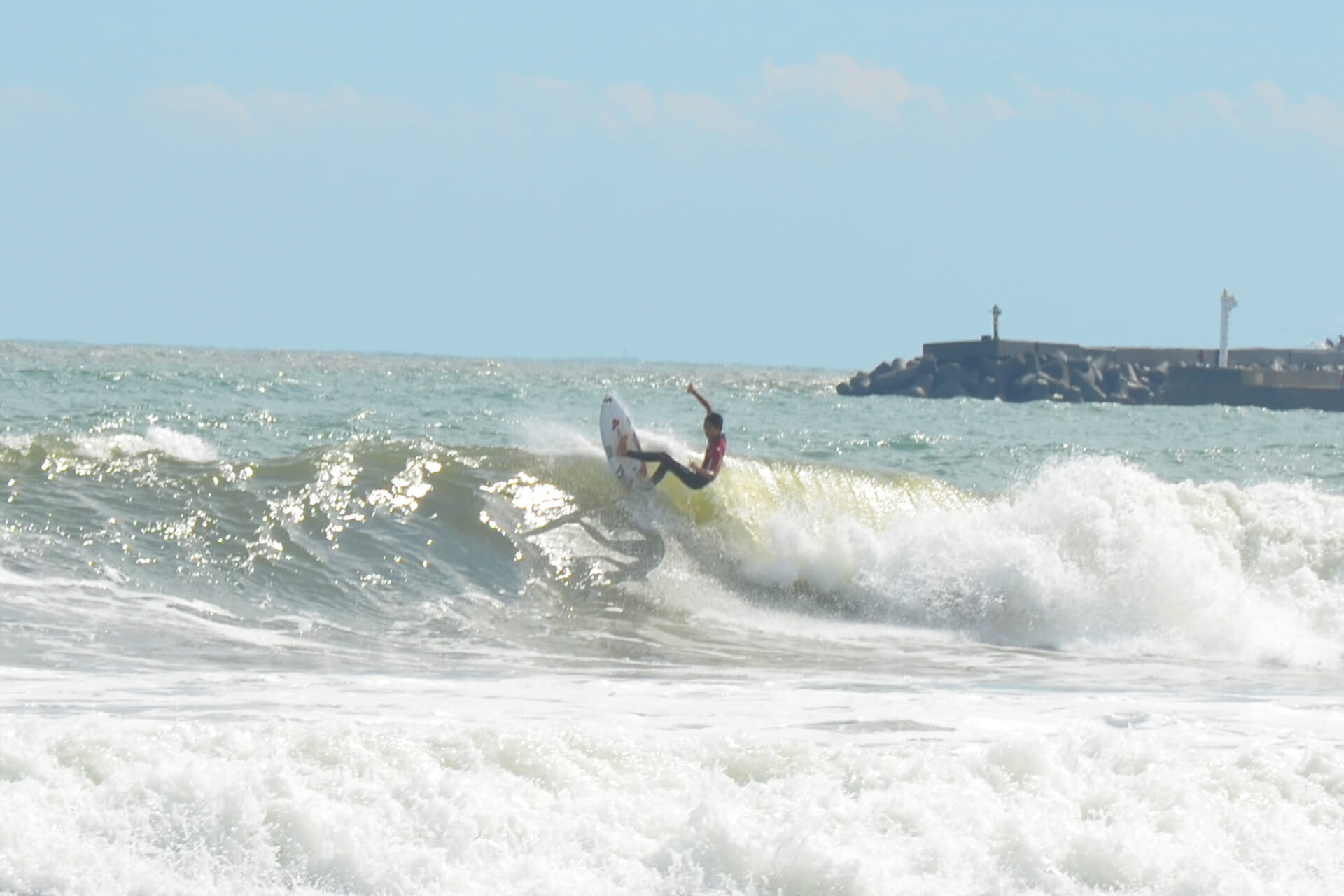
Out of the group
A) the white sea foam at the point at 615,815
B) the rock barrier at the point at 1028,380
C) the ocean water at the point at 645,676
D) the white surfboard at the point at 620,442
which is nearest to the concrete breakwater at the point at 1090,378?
the rock barrier at the point at 1028,380

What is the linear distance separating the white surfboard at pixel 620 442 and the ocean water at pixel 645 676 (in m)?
0.30

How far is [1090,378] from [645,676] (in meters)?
57.8

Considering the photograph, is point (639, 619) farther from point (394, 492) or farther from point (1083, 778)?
point (1083, 778)

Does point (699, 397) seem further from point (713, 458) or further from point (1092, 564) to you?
point (1092, 564)

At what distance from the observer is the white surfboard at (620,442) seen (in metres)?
14.2

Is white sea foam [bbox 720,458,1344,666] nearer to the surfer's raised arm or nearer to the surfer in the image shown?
the surfer

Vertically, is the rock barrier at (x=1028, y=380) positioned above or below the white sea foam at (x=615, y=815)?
above

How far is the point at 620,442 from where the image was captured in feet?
46.9

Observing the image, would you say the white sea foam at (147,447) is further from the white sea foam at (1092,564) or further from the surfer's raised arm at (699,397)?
the white sea foam at (1092,564)

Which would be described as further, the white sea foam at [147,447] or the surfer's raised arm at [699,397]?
the white sea foam at [147,447]

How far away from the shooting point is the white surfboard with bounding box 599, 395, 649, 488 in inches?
560

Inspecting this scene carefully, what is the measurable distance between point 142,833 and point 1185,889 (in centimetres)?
379

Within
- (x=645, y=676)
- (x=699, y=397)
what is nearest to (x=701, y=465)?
(x=699, y=397)

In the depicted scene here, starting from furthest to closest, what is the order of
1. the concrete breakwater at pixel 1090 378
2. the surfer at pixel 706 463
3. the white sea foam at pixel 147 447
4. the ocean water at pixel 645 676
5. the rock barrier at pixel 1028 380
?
the rock barrier at pixel 1028 380, the concrete breakwater at pixel 1090 378, the white sea foam at pixel 147 447, the surfer at pixel 706 463, the ocean water at pixel 645 676
